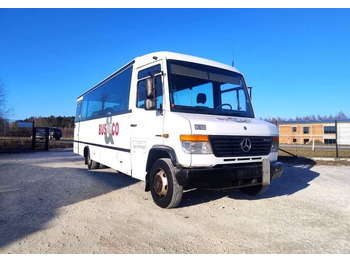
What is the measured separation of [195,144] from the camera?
389 cm

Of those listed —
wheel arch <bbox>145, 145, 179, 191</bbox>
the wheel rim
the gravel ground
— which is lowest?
the gravel ground

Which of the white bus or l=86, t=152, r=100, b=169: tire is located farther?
l=86, t=152, r=100, b=169: tire

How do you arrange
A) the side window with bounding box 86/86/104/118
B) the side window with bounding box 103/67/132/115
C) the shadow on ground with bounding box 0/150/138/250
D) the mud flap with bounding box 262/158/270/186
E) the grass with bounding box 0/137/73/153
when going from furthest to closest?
the grass with bounding box 0/137/73/153, the side window with bounding box 86/86/104/118, the side window with bounding box 103/67/132/115, the mud flap with bounding box 262/158/270/186, the shadow on ground with bounding box 0/150/138/250

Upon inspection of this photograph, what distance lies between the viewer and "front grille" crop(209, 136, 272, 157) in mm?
4005

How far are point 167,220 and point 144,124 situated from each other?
2032 millimetres

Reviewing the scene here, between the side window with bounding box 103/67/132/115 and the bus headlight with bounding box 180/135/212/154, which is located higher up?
the side window with bounding box 103/67/132/115

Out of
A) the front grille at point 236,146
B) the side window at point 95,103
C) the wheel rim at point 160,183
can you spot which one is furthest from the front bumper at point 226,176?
the side window at point 95,103

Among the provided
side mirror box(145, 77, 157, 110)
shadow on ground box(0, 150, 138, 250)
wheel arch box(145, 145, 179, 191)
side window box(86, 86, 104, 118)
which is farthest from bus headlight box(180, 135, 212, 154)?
side window box(86, 86, 104, 118)

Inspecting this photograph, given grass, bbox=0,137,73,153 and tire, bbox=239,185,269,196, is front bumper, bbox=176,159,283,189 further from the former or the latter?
grass, bbox=0,137,73,153

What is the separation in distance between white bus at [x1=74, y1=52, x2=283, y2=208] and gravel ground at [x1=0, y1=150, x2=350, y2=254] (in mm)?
553

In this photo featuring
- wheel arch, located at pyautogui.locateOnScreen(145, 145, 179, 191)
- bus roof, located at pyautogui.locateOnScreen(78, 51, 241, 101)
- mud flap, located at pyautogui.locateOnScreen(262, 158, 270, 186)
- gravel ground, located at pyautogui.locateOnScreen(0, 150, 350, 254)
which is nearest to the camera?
gravel ground, located at pyautogui.locateOnScreen(0, 150, 350, 254)

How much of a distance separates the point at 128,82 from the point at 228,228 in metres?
4.11

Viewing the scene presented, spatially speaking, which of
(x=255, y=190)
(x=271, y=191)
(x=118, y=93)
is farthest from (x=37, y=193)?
(x=271, y=191)

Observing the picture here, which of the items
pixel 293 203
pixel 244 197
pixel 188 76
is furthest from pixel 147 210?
pixel 293 203
